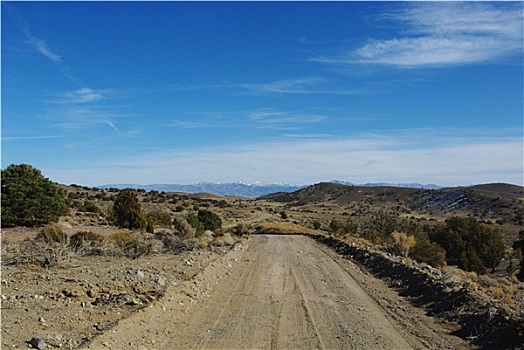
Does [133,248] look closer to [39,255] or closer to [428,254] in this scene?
[39,255]

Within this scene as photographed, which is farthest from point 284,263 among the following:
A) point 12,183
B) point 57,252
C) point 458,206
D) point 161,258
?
point 458,206

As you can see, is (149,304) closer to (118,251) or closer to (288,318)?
(288,318)

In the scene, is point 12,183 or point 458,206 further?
point 458,206

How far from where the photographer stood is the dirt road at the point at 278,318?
33.3 feet

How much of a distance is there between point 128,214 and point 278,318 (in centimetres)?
2788

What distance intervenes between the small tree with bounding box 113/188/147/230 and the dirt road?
65.8 feet

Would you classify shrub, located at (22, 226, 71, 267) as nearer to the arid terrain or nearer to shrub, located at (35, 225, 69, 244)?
the arid terrain

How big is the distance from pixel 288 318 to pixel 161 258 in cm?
1044

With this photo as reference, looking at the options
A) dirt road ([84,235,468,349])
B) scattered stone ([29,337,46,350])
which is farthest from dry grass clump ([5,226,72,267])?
scattered stone ([29,337,46,350])

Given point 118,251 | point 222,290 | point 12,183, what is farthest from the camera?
A: point 12,183

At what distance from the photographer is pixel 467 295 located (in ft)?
44.2

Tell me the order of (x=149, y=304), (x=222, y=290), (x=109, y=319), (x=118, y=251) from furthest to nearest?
1. (x=118, y=251)
2. (x=222, y=290)
3. (x=149, y=304)
4. (x=109, y=319)

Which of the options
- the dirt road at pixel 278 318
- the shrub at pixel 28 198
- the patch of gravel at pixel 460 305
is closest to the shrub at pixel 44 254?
the dirt road at pixel 278 318

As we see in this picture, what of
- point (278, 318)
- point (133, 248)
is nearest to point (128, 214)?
point (133, 248)
